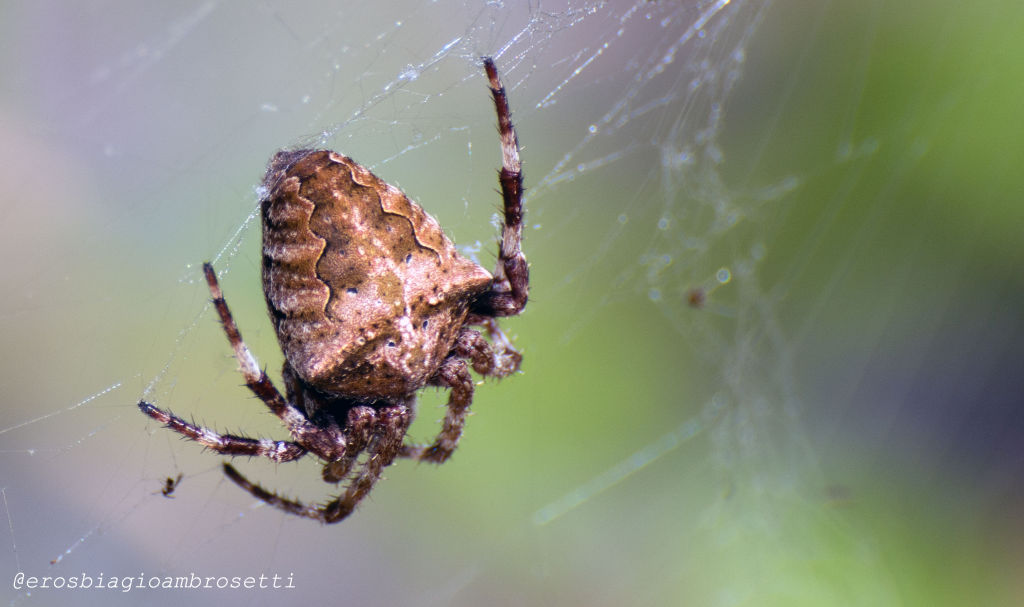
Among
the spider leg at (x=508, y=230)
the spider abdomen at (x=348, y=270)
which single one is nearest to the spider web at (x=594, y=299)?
the spider leg at (x=508, y=230)

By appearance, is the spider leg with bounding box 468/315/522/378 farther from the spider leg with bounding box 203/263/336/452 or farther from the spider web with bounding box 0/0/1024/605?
A: the spider leg with bounding box 203/263/336/452

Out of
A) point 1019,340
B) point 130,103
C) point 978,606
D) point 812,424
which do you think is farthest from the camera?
point 812,424

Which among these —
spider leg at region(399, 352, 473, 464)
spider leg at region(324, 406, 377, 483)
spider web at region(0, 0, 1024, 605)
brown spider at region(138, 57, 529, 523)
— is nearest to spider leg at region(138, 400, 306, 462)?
brown spider at region(138, 57, 529, 523)

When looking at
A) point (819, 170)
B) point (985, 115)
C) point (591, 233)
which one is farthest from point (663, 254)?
point (985, 115)

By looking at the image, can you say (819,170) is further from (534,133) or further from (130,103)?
(130,103)

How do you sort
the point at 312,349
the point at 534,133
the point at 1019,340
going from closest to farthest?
1. the point at 312,349
2. the point at 1019,340
3. the point at 534,133

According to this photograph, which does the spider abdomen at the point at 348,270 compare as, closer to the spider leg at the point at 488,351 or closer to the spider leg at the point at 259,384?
the spider leg at the point at 259,384

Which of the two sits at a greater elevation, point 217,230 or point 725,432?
point 725,432
